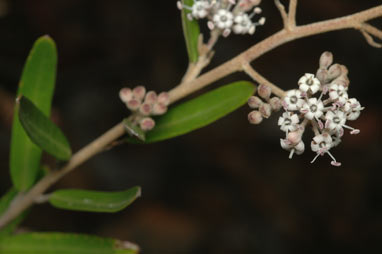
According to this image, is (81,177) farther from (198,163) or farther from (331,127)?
(331,127)

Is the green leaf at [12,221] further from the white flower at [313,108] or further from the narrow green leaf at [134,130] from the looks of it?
the white flower at [313,108]

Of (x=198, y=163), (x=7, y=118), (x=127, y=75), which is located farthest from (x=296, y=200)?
(x=7, y=118)

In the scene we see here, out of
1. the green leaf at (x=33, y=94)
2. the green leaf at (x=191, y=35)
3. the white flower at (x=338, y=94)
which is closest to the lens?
the white flower at (x=338, y=94)

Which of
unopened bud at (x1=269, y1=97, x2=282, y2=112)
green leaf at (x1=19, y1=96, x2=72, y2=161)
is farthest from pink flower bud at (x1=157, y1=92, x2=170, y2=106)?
green leaf at (x1=19, y1=96, x2=72, y2=161)

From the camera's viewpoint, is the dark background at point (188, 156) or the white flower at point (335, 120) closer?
the white flower at point (335, 120)

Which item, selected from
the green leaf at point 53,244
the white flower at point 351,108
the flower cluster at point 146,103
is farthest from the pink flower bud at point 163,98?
the green leaf at point 53,244
